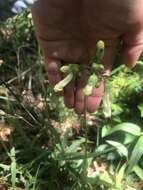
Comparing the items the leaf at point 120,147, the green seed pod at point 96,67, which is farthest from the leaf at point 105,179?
the green seed pod at point 96,67

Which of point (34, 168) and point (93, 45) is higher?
point (93, 45)

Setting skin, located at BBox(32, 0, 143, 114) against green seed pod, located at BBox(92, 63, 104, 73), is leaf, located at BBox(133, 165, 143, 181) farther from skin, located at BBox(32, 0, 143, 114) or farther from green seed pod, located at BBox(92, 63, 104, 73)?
green seed pod, located at BBox(92, 63, 104, 73)

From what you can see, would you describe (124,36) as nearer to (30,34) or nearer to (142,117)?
(142,117)

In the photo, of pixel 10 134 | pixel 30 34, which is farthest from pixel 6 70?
pixel 10 134

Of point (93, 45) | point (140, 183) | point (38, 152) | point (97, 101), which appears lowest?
point (140, 183)

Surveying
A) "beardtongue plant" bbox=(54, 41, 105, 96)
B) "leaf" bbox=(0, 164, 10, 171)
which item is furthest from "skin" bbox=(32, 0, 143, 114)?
"leaf" bbox=(0, 164, 10, 171)

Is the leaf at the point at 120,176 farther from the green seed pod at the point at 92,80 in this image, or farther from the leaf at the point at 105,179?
the green seed pod at the point at 92,80
